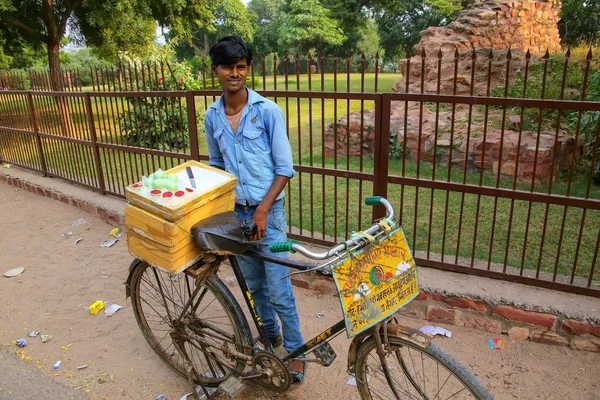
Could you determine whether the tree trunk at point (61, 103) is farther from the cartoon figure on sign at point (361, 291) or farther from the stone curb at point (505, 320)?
the cartoon figure on sign at point (361, 291)

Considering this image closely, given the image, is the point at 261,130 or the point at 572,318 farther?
the point at 572,318

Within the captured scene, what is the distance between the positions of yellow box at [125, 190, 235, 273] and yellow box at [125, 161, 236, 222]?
0.03 m

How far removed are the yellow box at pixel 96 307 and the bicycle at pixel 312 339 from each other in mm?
907

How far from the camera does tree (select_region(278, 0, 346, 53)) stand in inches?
1597

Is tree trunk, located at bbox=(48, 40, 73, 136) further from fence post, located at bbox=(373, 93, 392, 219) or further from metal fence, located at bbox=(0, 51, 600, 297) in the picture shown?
fence post, located at bbox=(373, 93, 392, 219)

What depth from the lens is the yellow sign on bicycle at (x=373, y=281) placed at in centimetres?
185

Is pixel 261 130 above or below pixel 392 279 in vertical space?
above

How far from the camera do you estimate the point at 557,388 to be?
2742mm

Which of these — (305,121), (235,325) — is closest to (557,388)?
(235,325)

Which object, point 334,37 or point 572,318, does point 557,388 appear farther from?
point 334,37

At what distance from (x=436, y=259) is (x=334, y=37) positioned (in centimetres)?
4094

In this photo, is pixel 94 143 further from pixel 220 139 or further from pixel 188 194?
pixel 188 194

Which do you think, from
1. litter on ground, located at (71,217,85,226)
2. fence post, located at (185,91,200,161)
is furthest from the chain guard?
litter on ground, located at (71,217,85,226)

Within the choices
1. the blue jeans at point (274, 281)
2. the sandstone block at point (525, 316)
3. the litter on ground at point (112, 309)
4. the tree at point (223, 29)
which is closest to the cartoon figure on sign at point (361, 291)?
the blue jeans at point (274, 281)
